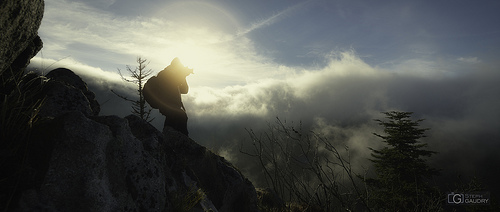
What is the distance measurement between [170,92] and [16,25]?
6448 millimetres

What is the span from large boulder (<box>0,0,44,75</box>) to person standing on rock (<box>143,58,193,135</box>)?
5.52m

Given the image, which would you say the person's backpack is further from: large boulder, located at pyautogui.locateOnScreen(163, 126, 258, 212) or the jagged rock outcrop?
the jagged rock outcrop

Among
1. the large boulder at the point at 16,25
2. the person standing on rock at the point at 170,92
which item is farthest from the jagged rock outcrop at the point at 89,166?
the person standing on rock at the point at 170,92

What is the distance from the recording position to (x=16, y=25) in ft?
9.67

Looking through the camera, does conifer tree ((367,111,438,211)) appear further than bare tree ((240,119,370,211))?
Yes

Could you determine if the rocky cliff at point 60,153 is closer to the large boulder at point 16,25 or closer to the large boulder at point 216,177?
the large boulder at point 16,25

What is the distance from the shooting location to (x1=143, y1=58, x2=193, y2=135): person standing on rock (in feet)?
30.5

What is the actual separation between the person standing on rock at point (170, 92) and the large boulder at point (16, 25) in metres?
5.52

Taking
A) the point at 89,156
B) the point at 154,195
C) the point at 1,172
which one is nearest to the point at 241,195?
the point at 154,195

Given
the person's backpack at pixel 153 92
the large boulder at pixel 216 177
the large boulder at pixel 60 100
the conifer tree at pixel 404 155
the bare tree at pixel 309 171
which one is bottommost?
the conifer tree at pixel 404 155

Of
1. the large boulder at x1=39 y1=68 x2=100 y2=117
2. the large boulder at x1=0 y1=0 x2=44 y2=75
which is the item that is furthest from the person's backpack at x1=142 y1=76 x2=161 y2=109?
the large boulder at x1=0 y1=0 x2=44 y2=75

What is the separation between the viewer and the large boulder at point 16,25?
270 centimetres

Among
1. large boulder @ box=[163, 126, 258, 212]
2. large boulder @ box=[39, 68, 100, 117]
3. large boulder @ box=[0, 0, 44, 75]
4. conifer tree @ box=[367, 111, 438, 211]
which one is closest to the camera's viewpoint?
large boulder @ box=[0, 0, 44, 75]

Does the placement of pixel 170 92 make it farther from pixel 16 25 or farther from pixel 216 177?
pixel 16 25
